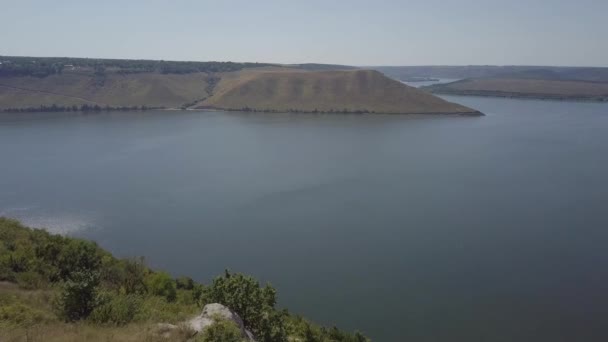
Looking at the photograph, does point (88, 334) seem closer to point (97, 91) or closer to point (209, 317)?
point (209, 317)

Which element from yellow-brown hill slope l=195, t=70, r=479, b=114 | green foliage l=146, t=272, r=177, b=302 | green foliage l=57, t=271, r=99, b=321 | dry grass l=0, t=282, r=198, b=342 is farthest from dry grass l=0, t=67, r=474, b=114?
dry grass l=0, t=282, r=198, b=342

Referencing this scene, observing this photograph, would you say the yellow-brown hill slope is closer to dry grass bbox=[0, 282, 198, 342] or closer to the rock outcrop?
the rock outcrop

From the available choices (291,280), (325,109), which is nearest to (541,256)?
(291,280)

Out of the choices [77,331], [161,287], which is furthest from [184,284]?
[77,331]

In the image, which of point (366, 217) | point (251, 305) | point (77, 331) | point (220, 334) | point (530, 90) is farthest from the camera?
point (530, 90)

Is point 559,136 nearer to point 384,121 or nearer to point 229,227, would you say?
point 384,121

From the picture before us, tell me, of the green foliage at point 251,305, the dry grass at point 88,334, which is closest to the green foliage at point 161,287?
the green foliage at point 251,305
